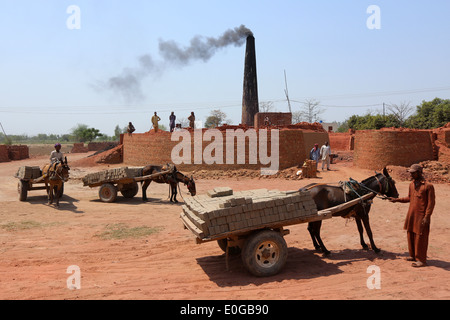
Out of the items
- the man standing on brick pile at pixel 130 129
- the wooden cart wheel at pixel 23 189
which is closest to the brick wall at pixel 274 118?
the man standing on brick pile at pixel 130 129

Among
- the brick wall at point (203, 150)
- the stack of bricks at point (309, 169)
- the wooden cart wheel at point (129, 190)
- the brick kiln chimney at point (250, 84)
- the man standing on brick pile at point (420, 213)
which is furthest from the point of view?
the brick kiln chimney at point (250, 84)

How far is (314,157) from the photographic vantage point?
69.6 feet

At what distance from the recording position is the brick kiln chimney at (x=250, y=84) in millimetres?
37000

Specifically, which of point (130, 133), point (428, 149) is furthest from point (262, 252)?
point (130, 133)

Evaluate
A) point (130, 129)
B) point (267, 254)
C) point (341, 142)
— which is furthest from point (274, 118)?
point (267, 254)

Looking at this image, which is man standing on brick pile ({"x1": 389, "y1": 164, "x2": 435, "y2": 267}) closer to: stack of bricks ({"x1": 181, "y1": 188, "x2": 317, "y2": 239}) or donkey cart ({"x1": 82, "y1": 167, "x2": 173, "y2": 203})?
stack of bricks ({"x1": 181, "y1": 188, "x2": 317, "y2": 239})

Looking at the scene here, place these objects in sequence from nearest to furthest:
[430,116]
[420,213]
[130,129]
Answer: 1. [420,213]
2. [130,129]
3. [430,116]

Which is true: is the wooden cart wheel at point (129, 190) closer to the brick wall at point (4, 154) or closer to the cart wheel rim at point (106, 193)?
the cart wheel rim at point (106, 193)

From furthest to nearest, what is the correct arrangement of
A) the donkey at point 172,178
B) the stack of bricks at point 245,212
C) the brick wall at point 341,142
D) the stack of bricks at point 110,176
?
the brick wall at point 341,142 < the donkey at point 172,178 < the stack of bricks at point 110,176 < the stack of bricks at point 245,212

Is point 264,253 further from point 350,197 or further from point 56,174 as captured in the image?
point 56,174

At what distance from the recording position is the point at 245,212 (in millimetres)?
5730

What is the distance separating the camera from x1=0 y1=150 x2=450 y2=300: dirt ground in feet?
17.5

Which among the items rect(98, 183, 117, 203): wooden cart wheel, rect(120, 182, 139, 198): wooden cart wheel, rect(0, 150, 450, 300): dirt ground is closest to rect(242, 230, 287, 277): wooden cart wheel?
rect(0, 150, 450, 300): dirt ground

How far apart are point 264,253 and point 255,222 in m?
0.59
